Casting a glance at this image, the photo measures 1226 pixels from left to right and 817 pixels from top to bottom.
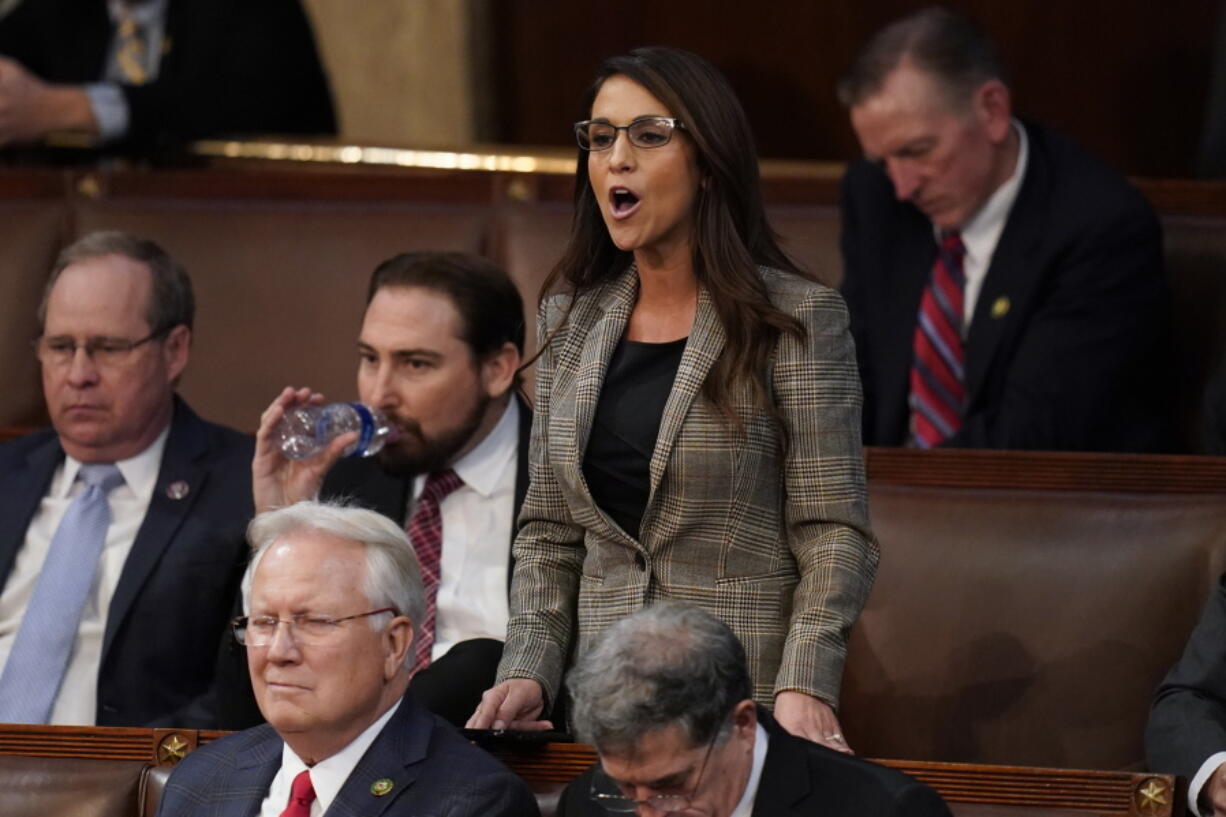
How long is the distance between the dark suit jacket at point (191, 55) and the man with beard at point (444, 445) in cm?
127

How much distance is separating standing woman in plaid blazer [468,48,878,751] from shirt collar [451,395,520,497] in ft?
2.07

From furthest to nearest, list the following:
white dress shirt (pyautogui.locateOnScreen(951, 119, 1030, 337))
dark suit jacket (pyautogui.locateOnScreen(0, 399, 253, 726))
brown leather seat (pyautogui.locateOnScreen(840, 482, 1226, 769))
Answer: white dress shirt (pyautogui.locateOnScreen(951, 119, 1030, 337)), dark suit jacket (pyautogui.locateOnScreen(0, 399, 253, 726)), brown leather seat (pyautogui.locateOnScreen(840, 482, 1226, 769))

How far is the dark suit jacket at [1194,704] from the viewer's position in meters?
2.27

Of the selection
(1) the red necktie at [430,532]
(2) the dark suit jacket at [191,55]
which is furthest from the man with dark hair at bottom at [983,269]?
(2) the dark suit jacket at [191,55]

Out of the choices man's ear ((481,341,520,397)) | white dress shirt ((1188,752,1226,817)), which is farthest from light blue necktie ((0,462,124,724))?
white dress shirt ((1188,752,1226,817))

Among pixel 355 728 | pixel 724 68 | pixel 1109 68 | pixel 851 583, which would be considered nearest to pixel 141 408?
pixel 355 728

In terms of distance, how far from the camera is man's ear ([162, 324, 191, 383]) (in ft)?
9.90

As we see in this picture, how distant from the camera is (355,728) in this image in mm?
2100

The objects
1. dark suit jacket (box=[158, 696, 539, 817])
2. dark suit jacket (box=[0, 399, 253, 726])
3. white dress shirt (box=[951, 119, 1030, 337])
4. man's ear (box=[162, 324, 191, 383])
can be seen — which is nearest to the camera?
dark suit jacket (box=[158, 696, 539, 817])

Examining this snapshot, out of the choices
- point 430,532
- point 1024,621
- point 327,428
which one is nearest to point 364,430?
point 327,428

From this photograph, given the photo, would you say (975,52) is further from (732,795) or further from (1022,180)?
(732,795)

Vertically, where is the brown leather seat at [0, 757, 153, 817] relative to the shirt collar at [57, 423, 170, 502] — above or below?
below

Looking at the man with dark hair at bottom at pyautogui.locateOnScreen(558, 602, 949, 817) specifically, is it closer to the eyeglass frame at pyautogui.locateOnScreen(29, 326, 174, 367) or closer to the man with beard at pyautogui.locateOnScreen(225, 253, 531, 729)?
the man with beard at pyautogui.locateOnScreen(225, 253, 531, 729)

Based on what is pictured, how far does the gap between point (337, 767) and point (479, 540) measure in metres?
0.73
